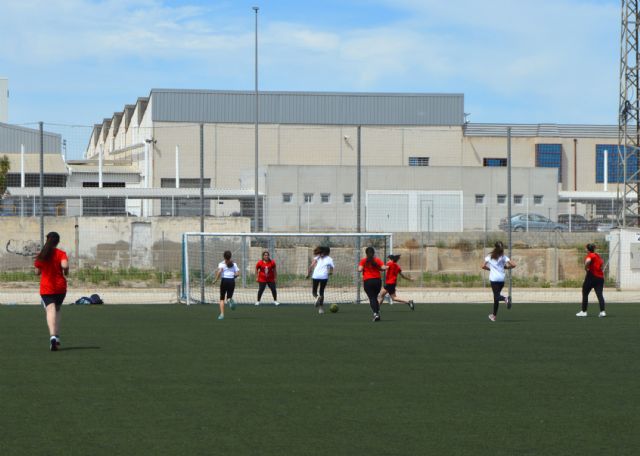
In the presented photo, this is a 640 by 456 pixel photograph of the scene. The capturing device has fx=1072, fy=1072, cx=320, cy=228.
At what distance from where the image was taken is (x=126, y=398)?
35.1 ft

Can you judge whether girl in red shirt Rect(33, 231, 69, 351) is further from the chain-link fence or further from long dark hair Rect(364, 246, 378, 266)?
the chain-link fence

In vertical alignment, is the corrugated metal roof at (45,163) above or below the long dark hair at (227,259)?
above

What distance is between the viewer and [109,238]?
3856cm

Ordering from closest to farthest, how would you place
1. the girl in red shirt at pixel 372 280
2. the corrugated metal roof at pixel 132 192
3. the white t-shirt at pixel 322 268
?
the girl in red shirt at pixel 372 280 < the white t-shirt at pixel 322 268 < the corrugated metal roof at pixel 132 192

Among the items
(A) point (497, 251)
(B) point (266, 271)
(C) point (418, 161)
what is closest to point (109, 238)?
(B) point (266, 271)

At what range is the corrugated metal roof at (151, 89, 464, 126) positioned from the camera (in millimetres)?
69312

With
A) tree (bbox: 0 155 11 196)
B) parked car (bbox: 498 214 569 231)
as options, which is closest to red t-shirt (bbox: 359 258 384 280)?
parked car (bbox: 498 214 569 231)

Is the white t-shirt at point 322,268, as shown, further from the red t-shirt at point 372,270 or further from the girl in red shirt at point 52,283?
the girl in red shirt at point 52,283

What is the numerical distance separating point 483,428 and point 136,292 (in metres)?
25.1

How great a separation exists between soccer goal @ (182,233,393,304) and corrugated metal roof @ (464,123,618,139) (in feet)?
127

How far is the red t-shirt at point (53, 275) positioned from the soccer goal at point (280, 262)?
13.4 metres

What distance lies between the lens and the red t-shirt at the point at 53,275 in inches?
593

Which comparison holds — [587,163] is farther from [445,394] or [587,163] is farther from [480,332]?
[445,394]

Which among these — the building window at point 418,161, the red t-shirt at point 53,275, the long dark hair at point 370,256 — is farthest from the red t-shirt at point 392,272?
the building window at point 418,161
